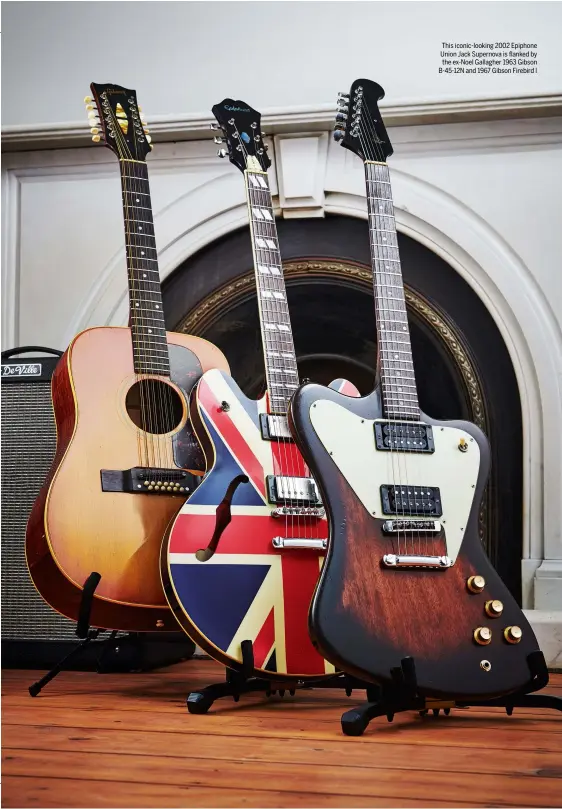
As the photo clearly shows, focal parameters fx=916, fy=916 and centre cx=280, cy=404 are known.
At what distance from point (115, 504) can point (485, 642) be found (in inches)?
31.8

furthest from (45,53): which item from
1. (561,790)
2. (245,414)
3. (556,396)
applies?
(561,790)

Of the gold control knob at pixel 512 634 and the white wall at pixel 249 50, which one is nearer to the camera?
the gold control knob at pixel 512 634

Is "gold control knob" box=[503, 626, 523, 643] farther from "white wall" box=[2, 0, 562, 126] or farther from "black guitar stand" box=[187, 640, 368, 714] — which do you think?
"white wall" box=[2, 0, 562, 126]

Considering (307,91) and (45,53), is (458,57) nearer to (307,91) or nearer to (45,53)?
(307,91)

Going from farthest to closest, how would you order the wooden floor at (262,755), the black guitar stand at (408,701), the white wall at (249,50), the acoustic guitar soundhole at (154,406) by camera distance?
the white wall at (249,50) → the acoustic guitar soundhole at (154,406) → the black guitar stand at (408,701) → the wooden floor at (262,755)

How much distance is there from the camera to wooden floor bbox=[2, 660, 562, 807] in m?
1.08

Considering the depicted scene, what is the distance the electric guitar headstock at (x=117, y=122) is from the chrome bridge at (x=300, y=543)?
1.03 m

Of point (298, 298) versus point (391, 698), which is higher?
point (298, 298)

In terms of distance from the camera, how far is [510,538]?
262 centimetres

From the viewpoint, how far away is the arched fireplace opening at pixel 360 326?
2.64 m

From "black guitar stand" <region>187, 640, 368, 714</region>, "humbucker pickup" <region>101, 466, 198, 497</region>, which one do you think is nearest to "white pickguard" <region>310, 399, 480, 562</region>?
"black guitar stand" <region>187, 640, 368, 714</region>

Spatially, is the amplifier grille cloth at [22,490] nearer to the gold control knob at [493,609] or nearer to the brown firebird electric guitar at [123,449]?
the brown firebird electric guitar at [123,449]

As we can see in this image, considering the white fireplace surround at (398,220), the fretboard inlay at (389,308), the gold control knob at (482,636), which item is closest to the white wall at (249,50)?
the white fireplace surround at (398,220)

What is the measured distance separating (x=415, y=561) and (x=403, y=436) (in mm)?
245
